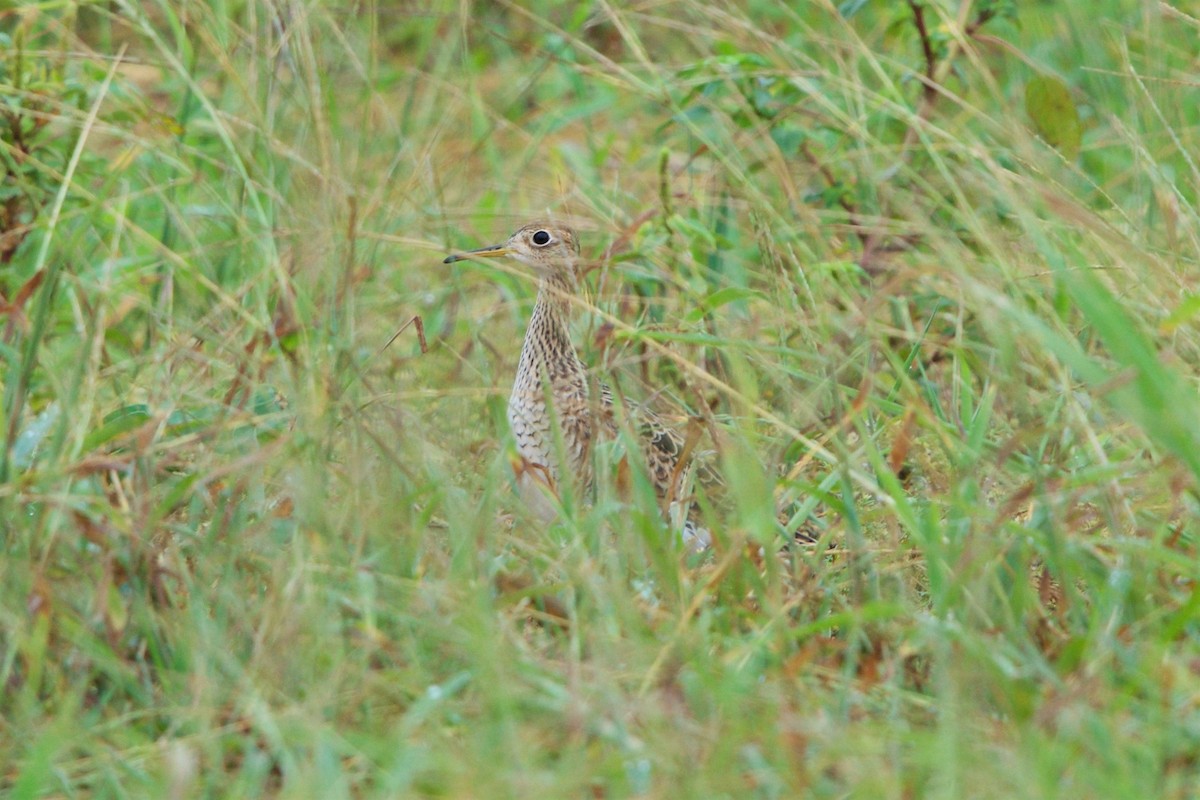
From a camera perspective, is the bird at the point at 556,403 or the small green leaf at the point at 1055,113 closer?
the bird at the point at 556,403

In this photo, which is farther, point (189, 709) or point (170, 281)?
point (170, 281)

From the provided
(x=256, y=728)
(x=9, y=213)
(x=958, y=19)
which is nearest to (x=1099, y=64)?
(x=958, y=19)

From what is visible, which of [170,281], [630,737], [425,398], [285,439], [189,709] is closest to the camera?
[630,737]

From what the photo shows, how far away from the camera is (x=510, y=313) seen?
5.52 metres

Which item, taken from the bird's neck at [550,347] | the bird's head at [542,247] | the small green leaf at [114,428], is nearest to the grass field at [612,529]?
the small green leaf at [114,428]

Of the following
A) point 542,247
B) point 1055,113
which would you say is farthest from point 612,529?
point 1055,113

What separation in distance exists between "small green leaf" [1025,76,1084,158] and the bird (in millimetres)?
1355

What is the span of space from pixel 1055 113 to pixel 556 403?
1.59 metres

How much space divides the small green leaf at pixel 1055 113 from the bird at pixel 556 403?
4.45ft

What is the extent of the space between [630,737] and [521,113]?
472 centimetres

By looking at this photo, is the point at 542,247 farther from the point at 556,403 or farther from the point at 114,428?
the point at 114,428

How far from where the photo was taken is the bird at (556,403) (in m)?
3.68

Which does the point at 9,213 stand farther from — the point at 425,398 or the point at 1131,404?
the point at 1131,404

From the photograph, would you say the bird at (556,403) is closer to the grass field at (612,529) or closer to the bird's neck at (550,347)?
the bird's neck at (550,347)
